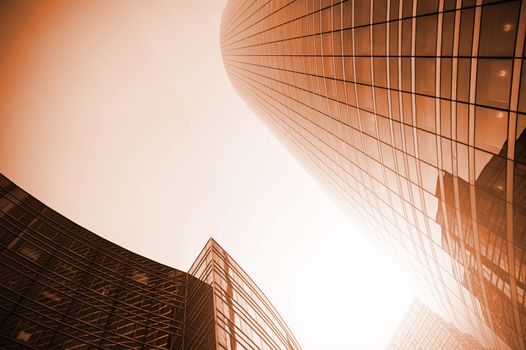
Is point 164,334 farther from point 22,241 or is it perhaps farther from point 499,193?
point 499,193

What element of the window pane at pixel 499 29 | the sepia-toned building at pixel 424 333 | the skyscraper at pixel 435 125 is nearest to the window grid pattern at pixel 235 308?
the skyscraper at pixel 435 125

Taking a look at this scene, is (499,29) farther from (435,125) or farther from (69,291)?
(69,291)

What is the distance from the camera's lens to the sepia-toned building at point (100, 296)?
19.6 meters

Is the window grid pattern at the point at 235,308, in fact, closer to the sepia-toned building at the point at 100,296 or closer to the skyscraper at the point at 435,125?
the sepia-toned building at the point at 100,296

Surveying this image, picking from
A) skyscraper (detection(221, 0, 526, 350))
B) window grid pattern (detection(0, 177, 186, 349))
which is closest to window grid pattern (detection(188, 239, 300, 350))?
window grid pattern (detection(0, 177, 186, 349))

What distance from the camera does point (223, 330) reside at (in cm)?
2081

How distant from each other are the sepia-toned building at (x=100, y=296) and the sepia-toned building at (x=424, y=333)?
5470 centimetres

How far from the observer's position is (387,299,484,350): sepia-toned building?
221ft

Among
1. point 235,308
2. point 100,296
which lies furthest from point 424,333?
point 100,296

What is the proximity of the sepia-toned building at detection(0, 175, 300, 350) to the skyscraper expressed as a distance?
16.1 metres

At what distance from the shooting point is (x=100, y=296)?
79.6ft

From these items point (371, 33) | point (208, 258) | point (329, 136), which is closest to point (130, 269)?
point (208, 258)

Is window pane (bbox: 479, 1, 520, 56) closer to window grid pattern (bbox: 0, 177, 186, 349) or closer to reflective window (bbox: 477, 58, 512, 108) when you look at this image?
reflective window (bbox: 477, 58, 512, 108)

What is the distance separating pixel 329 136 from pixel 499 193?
20.5 m
